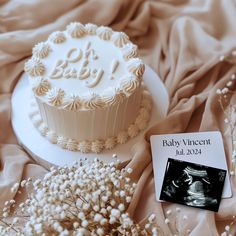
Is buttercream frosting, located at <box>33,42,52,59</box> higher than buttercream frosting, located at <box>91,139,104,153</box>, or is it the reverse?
buttercream frosting, located at <box>33,42,52,59</box>

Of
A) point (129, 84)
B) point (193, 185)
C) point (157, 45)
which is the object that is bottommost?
point (193, 185)

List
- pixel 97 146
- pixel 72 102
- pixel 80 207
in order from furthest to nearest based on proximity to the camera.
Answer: pixel 97 146
pixel 72 102
pixel 80 207

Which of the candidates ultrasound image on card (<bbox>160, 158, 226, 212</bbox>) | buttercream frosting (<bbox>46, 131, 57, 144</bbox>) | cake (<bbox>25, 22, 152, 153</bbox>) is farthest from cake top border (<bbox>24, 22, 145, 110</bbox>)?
ultrasound image on card (<bbox>160, 158, 226, 212</bbox>)

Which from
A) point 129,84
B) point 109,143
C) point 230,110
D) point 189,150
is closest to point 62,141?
point 109,143

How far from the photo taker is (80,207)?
3.89 ft

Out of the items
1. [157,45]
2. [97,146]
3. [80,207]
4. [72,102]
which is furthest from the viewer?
[157,45]

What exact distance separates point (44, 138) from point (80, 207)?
1.36ft

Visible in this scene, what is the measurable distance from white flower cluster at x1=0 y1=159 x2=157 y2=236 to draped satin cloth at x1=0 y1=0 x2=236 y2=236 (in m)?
0.29

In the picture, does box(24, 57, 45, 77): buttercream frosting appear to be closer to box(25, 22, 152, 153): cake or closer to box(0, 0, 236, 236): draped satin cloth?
box(25, 22, 152, 153): cake

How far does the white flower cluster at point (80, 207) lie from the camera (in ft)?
3.72

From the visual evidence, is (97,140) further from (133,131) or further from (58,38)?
(58,38)

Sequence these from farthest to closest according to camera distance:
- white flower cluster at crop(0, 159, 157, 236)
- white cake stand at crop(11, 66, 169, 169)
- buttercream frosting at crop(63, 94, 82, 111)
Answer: white cake stand at crop(11, 66, 169, 169) → buttercream frosting at crop(63, 94, 82, 111) → white flower cluster at crop(0, 159, 157, 236)

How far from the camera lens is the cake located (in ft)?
4.65

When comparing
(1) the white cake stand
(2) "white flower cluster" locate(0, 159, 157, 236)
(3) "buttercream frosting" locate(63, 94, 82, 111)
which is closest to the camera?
(2) "white flower cluster" locate(0, 159, 157, 236)
